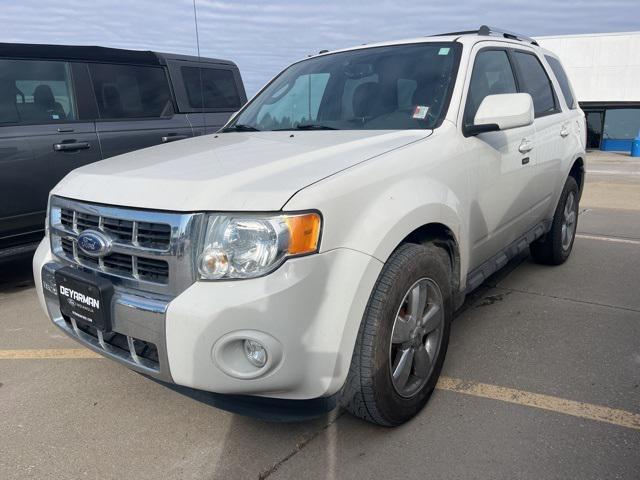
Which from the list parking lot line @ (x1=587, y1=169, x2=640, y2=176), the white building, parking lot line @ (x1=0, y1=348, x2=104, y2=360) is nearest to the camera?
parking lot line @ (x1=0, y1=348, x2=104, y2=360)

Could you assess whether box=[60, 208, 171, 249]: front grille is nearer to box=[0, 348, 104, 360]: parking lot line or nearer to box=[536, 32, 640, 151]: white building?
box=[0, 348, 104, 360]: parking lot line

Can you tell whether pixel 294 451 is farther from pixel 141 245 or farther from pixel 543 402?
pixel 543 402

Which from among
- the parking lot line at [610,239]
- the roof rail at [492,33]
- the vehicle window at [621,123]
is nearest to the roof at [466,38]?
the roof rail at [492,33]

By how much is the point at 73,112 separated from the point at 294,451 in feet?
13.2

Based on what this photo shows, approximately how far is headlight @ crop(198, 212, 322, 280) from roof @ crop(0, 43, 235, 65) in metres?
3.77

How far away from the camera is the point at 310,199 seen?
196cm

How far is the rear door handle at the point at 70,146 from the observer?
4.70 m

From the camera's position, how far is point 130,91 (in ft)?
18.2

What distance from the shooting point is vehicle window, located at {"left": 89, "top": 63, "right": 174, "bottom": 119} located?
17.2 ft

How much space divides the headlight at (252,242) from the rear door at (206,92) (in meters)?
4.38

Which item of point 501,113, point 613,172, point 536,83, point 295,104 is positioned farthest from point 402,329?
point 613,172

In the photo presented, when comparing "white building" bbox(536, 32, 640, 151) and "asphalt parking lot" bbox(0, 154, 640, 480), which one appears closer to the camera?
"asphalt parking lot" bbox(0, 154, 640, 480)

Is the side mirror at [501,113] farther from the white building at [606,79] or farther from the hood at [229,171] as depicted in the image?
the white building at [606,79]

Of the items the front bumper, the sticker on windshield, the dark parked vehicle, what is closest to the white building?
the dark parked vehicle
